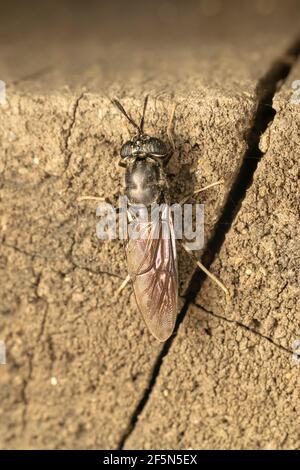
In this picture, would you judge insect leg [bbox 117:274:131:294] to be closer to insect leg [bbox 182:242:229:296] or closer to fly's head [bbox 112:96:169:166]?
insect leg [bbox 182:242:229:296]

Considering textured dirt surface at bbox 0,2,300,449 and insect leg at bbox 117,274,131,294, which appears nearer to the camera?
textured dirt surface at bbox 0,2,300,449

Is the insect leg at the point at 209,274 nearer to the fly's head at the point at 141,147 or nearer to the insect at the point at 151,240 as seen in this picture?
the insect at the point at 151,240

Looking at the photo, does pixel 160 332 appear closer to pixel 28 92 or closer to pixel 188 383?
pixel 188 383

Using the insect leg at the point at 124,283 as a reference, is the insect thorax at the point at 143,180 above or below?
above

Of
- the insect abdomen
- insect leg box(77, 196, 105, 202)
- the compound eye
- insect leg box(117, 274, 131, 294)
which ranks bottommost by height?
insect leg box(117, 274, 131, 294)

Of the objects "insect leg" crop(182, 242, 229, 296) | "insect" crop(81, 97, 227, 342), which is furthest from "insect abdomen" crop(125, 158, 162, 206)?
"insect leg" crop(182, 242, 229, 296)

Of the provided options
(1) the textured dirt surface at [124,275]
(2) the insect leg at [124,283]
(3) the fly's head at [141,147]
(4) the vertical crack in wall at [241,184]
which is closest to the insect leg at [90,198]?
(1) the textured dirt surface at [124,275]

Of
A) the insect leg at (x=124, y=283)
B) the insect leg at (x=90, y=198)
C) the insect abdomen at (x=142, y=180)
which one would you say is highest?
the insect abdomen at (x=142, y=180)
